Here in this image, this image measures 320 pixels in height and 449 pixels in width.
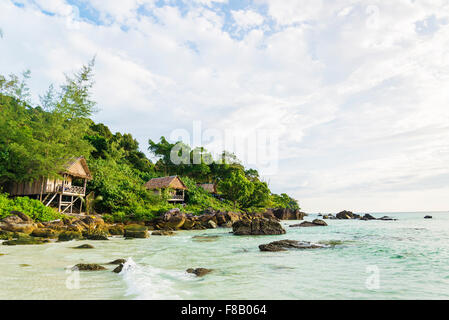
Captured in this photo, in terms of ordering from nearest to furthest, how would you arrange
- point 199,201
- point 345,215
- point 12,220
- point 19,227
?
point 19,227, point 12,220, point 199,201, point 345,215

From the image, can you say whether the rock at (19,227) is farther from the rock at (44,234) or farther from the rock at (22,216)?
the rock at (22,216)

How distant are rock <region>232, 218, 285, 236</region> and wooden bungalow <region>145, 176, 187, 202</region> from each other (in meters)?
13.2

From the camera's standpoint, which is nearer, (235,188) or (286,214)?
(235,188)

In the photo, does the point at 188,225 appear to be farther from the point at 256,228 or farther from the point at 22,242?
the point at 22,242

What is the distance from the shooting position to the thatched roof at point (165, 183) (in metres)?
29.1

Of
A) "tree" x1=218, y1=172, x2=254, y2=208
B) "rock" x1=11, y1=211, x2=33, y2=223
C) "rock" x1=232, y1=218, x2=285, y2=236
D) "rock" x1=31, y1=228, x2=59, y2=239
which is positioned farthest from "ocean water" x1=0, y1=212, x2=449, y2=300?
"tree" x1=218, y1=172, x2=254, y2=208

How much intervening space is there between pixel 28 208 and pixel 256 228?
13481mm

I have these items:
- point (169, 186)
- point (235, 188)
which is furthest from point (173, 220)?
point (235, 188)

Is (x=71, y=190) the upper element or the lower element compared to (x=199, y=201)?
upper

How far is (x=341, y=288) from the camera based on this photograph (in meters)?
5.00

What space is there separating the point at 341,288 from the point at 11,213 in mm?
15611

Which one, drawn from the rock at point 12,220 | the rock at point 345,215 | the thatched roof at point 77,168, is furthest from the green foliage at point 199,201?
the rock at point 345,215

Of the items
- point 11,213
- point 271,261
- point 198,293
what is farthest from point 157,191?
point 198,293

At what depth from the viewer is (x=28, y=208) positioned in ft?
49.5
